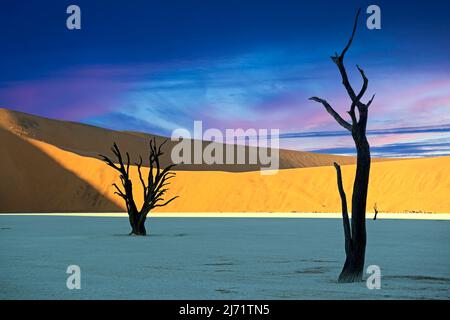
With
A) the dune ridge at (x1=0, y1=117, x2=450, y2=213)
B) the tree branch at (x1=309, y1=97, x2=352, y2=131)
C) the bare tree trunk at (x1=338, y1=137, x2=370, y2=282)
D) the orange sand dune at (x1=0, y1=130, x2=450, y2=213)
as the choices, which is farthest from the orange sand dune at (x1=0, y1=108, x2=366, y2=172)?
the bare tree trunk at (x1=338, y1=137, x2=370, y2=282)

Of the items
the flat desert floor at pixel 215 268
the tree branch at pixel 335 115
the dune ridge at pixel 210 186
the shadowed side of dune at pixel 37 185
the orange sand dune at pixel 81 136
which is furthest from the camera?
the orange sand dune at pixel 81 136

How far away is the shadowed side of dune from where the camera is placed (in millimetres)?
90438

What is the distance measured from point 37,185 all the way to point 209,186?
23.4m

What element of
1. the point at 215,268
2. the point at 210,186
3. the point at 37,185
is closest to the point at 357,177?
the point at 215,268

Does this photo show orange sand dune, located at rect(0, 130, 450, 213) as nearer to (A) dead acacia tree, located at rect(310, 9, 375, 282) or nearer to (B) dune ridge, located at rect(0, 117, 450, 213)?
(B) dune ridge, located at rect(0, 117, 450, 213)

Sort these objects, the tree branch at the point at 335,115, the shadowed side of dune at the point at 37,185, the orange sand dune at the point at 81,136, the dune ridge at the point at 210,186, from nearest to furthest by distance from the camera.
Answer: the tree branch at the point at 335,115 < the dune ridge at the point at 210,186 < the shadowed side of dune at the point at 37,185 < the orange sand dune at the point at 81,136

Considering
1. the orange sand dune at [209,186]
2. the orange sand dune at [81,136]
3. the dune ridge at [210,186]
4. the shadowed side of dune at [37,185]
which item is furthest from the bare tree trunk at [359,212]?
Result: the orange sand dune at [81,136]

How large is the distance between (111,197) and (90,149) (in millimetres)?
72705

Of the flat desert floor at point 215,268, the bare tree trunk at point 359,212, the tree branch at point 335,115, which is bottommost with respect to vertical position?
the flat desert floor at point 215,268

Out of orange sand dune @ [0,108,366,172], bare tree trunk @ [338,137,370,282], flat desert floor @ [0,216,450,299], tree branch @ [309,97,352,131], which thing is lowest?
flat desert floor @ [0,216,450,299]

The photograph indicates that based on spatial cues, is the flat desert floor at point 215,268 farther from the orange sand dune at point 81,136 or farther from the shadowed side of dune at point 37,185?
the orange sand dune at point 81,136

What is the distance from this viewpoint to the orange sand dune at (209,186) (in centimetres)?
8825

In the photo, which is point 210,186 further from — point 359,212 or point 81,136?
point 359,212

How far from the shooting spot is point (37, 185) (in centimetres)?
9581
